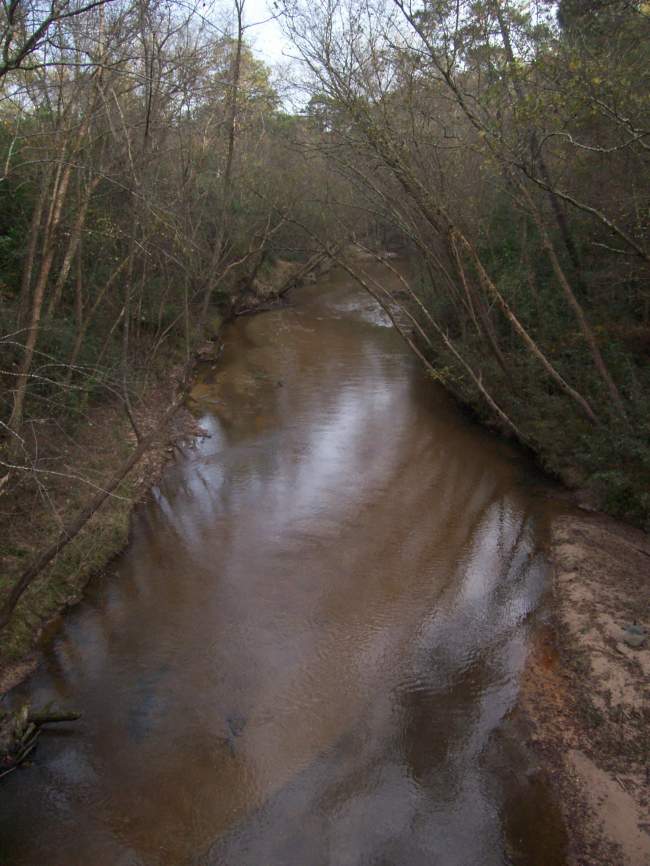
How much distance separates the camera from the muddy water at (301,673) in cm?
620

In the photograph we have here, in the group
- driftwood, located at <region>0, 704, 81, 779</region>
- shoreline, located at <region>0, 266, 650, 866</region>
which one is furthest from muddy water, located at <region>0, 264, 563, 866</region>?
shoreline, located at <region>0, 266, 650, 866</region>

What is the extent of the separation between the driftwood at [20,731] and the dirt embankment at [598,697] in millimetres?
5204

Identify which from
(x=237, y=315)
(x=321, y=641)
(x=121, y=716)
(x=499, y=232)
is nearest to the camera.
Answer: (x=121, y=716)

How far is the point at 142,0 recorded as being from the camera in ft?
30.5

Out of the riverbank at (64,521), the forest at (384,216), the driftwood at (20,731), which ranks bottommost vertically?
the driftwood at (20,731)

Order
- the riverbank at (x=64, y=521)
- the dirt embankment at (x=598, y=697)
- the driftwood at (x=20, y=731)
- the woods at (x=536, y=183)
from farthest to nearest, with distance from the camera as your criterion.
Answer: the woods at (x=536, y=183)
the riverbank at (x=64, y=521)
the driftwood at (x=20, y=731)
the dirt embankment at (x=598, y=697)

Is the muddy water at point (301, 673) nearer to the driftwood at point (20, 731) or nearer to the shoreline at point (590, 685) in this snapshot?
the driftwood at point (20, 731)

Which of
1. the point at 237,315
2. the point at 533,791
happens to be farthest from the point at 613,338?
the point at 237,315

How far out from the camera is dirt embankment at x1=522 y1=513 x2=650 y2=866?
618 centimetres

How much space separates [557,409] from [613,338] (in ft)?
6.05

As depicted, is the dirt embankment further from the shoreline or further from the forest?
the forest

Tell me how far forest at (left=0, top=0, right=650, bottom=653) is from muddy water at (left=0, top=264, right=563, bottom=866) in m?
1.31

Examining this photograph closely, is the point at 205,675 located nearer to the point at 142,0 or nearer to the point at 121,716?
the point at 121,716

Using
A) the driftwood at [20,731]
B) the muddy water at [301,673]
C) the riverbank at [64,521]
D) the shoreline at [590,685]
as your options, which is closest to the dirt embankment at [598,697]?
the shoreline at [590,685]
